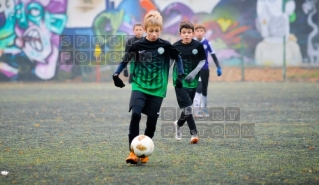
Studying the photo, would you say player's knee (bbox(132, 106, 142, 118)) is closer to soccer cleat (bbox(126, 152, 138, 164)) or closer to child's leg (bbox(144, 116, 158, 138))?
child's leg (bbox(144, 116, 158, 138))

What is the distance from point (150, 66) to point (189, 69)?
103 inches

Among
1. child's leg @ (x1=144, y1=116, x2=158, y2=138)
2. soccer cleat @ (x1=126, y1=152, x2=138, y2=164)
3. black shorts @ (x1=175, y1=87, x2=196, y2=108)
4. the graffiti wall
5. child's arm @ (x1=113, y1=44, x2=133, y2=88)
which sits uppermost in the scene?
the graffiti wall

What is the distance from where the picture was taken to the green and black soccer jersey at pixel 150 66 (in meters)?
8.84

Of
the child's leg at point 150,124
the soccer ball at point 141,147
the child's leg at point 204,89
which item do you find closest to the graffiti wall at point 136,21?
Result: the child's leg at point 204,89

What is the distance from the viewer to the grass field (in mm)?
7586

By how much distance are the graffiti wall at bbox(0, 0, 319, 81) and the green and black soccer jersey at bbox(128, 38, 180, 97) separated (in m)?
23.8

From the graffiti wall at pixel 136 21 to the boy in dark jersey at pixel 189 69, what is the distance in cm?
2145

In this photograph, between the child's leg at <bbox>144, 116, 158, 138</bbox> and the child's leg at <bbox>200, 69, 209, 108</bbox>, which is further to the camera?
the child's leg at <bbox>200, 69, 209, 108</bbox>

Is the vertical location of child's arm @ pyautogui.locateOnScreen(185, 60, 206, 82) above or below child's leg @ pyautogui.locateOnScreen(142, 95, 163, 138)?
above

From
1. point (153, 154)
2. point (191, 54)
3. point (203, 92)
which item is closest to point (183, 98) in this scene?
point (191, 54)

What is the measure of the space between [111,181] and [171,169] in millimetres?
1035

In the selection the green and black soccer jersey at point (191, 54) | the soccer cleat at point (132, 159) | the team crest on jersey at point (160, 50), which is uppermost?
the green and black soccer jersey at point (191, 54)

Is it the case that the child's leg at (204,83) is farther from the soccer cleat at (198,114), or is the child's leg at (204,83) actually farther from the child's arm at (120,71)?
the child's arm at (120,71)

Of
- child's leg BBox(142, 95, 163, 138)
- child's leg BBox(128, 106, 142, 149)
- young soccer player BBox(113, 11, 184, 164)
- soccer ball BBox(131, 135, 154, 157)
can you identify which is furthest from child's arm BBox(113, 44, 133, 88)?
soccer ball BBox(131, 135, 154, 157)
